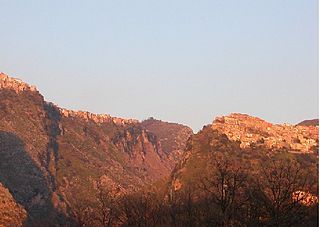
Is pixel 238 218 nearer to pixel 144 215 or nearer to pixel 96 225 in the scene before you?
pixel 144 215

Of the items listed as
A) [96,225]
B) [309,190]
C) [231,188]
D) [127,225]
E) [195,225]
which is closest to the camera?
[231,188]

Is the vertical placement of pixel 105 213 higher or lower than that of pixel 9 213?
higher

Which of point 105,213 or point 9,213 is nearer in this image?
point 105,213

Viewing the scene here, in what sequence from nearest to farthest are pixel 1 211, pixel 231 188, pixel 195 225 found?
pixel 231 188 < pixel 195 225 < pixel 1 211

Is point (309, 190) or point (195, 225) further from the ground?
point (309, 190)

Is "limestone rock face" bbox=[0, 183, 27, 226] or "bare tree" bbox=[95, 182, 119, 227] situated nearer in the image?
"bare tree" bbox=[95, 182, 119, 227]

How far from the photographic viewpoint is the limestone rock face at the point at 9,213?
142 meters

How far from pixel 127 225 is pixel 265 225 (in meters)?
41.0

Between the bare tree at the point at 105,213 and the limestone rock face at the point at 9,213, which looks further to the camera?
the limestone rock face at the point at 9,213

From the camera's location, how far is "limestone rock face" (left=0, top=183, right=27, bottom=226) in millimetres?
142062

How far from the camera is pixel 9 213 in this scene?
488ft

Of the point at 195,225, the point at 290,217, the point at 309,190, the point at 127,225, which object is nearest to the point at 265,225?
the point at 290,217

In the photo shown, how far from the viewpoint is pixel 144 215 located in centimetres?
8544

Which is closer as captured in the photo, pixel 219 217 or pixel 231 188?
pixel 219 217
